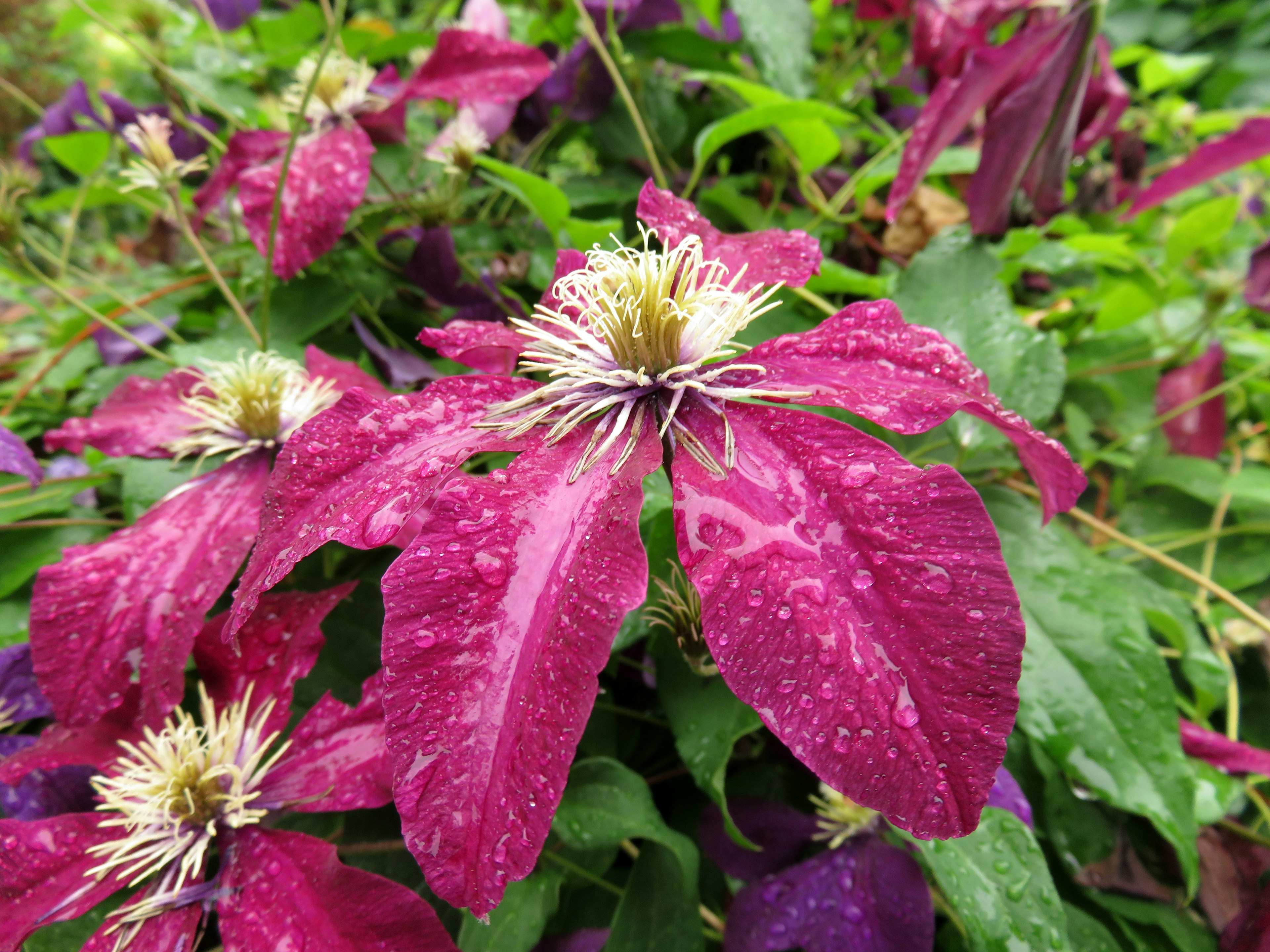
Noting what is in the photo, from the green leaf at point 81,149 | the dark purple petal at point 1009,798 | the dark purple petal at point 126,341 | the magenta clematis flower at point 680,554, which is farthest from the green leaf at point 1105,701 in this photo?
the green leaf at point 81,149

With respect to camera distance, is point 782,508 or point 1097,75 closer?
point 782,508

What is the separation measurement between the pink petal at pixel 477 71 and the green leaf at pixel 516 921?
0.54 metres

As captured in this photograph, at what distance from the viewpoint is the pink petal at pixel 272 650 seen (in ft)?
1.16

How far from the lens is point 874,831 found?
40 cm

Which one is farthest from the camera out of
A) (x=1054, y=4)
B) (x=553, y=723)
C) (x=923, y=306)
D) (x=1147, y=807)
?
(x=1054, y=4)

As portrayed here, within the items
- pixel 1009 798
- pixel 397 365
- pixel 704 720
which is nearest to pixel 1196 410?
pixel 1009 798

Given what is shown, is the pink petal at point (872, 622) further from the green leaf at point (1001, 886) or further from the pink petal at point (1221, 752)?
the pink petal at point (1221, 752)

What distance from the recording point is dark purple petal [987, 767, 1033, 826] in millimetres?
368

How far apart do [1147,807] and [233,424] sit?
0.55m

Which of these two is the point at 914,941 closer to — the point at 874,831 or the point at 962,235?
the point at 874,831

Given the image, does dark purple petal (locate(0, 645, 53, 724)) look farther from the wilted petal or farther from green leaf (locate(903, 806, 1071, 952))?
green leaf (locate(903, 806, 1071, 952))

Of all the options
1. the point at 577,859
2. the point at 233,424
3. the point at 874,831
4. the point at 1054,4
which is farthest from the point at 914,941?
the point at 1054,4

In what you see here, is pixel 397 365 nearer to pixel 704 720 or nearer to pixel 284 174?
pixel 284 174

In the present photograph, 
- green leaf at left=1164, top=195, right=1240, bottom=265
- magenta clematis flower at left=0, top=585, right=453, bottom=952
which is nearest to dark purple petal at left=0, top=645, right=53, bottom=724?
magenta clematis flower at left=0, top=585, right=453, bottom=952
